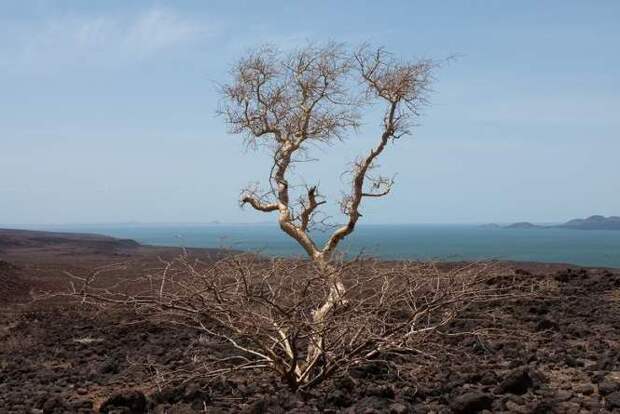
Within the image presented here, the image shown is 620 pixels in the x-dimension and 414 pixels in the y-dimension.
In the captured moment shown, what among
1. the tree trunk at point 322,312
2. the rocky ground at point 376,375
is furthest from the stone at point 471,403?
the tree trunk at point 322,312

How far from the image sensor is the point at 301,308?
6863mm

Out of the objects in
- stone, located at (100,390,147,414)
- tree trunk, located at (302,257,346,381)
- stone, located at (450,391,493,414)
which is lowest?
stone, located at (100,390,147,414)

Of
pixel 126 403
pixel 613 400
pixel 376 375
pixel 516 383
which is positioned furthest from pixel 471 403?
pixel 126 403

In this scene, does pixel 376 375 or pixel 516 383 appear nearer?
pixel 516 383

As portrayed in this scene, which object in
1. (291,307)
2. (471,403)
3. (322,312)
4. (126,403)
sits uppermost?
(291,307)

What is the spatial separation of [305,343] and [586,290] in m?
8.01

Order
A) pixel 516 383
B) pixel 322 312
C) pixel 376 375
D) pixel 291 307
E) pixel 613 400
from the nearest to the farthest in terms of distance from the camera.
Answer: pixel 613 400 → pixel 291 307 → pixel 516 383 → pixel 322 312 → pixel 376 375

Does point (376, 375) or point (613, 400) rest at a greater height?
point (613, 400)

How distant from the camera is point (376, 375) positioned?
26.2 ft

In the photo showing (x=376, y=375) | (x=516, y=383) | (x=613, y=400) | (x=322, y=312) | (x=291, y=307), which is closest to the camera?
(x=613, y=400)

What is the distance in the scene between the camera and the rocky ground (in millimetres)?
6590

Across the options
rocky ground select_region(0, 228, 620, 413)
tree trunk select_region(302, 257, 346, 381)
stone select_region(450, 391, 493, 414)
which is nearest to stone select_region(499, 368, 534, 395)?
rocky ground select_region(0, 228, 620, 413)

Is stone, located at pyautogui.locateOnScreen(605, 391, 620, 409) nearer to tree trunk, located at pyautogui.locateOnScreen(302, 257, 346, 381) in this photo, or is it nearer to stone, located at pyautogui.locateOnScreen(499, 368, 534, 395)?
stone, located at pyautogui.locateOnScreen(499, 368, 534, 395)

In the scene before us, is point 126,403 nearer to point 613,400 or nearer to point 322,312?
point 322,312
